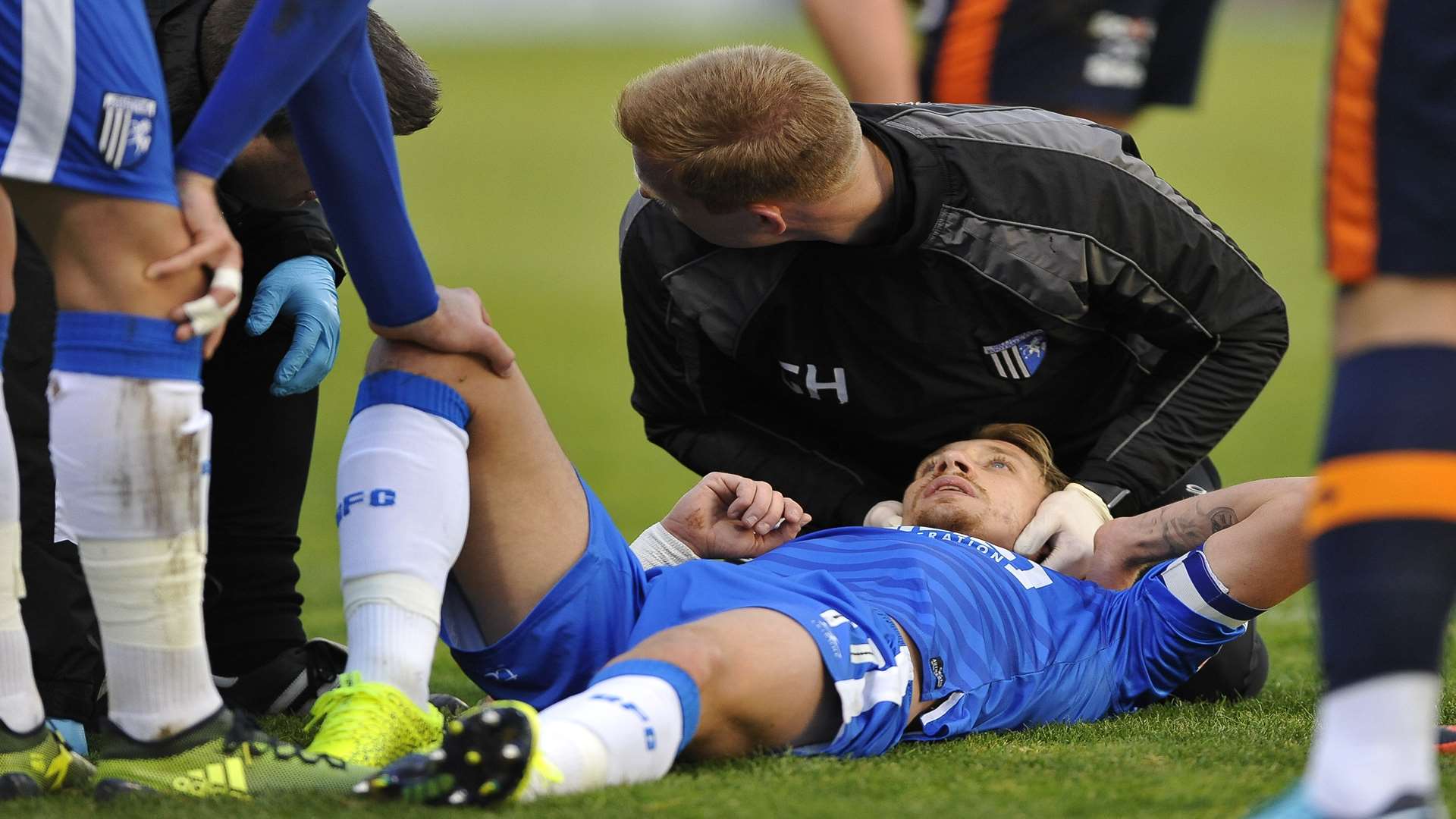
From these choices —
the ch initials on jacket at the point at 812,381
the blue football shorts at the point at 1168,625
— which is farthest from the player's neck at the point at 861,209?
the blue football shorts at the point at 1168,625

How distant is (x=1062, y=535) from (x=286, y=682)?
1.59 metres

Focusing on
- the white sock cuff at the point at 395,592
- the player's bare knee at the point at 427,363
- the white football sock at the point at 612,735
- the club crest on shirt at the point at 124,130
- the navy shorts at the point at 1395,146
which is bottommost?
the white football sock at the point at 612,735

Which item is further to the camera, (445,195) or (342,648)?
(445,195)

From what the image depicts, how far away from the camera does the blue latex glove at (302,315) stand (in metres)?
2.97

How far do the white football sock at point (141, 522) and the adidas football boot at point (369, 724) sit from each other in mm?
209

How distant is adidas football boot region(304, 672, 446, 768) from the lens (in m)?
2.23

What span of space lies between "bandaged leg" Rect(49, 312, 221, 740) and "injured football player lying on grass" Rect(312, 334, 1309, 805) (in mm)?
268

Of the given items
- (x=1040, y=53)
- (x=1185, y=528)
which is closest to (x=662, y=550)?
(x=1185, y=528)

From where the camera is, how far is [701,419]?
12.1 feet

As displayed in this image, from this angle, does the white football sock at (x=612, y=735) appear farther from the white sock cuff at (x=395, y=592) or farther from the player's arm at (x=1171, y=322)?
the player's arm at (x=1171, y=322)

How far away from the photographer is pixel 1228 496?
305 cm

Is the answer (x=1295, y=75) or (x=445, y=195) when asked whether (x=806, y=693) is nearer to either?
(x=445, y=195)

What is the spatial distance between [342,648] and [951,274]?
1.47 meters

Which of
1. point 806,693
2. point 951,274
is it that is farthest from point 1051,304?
point 806,693
